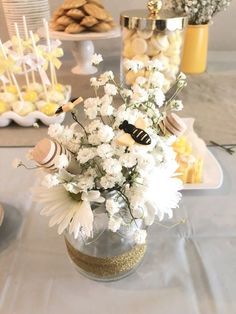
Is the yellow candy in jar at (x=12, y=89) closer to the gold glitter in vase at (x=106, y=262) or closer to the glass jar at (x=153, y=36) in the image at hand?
the glass jar at (x=153, y=36)

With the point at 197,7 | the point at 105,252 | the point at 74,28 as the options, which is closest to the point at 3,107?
the point at 74,28

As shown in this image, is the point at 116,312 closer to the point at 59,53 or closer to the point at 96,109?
the point at 96,109

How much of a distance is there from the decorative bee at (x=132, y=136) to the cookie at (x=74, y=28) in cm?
82

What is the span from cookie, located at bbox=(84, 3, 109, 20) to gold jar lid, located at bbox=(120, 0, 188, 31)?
0.10 m

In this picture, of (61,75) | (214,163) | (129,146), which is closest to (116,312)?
(129,146)

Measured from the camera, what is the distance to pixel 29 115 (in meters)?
0.90

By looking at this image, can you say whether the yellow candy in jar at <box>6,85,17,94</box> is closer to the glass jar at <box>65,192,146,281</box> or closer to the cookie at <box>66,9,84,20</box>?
the cookie at <box>66,9,84,20</box>

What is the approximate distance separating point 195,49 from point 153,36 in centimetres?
29

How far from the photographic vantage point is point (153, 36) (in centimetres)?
99

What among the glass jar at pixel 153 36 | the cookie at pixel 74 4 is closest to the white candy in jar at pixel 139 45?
the glass jar at pixel 153 36

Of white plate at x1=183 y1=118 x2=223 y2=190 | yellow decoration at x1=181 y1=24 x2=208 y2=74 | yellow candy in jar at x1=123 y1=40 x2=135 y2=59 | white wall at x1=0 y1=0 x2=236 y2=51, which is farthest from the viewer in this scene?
white wall at x1=0 y1=0 x2=236 y2=51

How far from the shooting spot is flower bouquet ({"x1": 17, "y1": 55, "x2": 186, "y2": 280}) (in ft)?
1.22

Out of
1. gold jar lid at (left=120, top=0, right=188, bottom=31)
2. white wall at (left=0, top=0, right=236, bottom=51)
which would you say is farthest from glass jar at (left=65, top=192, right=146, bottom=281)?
white wall at (left=0, top=0, right=236, bottom=51)

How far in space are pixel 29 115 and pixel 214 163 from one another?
1.59 feet
